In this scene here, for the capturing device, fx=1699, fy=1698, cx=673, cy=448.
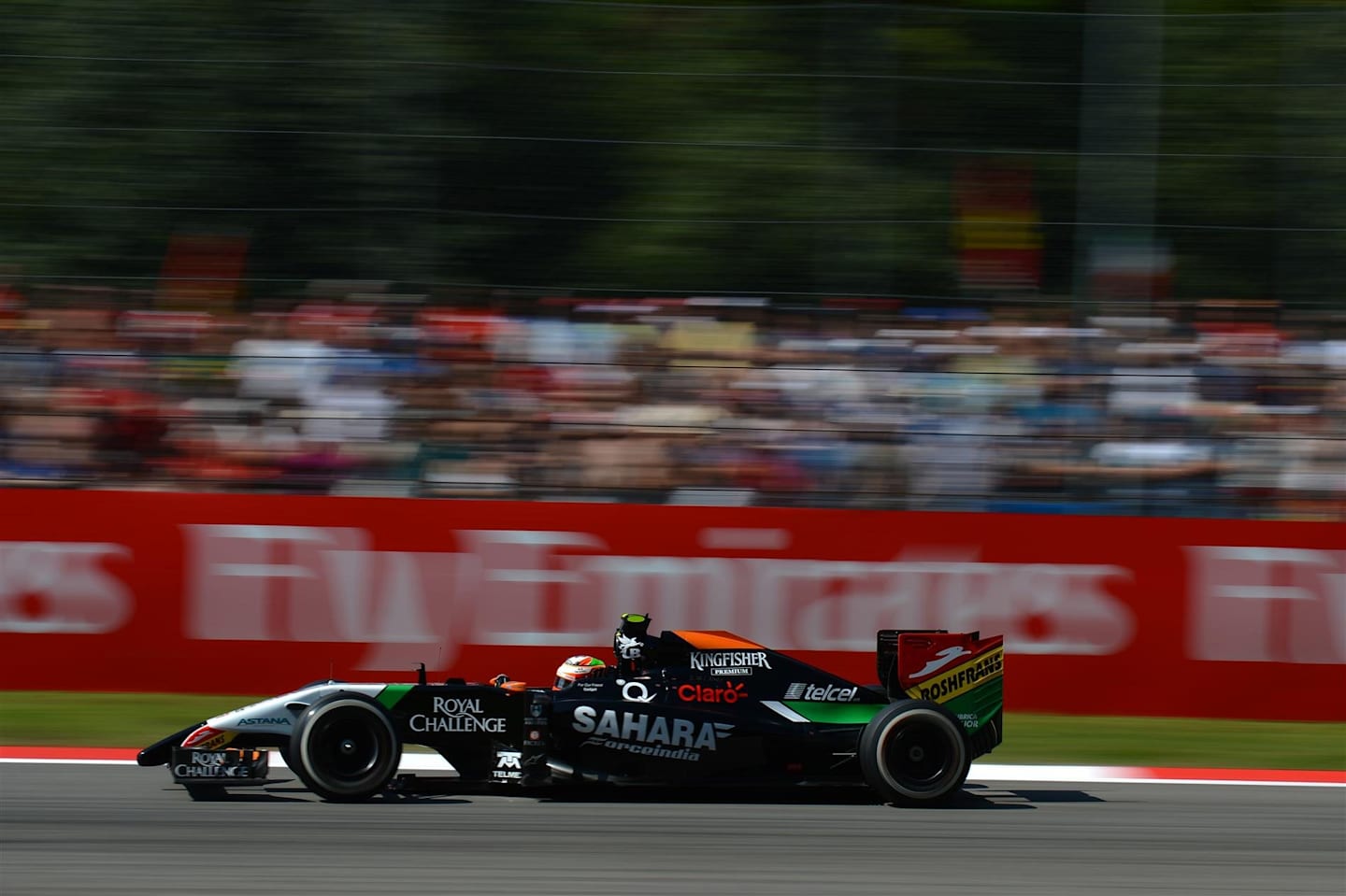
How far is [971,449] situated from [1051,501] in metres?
0.55

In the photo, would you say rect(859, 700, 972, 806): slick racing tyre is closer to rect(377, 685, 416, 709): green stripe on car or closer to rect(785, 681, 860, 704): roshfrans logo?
rect(785, 681, 860, 704): roshfrans logo

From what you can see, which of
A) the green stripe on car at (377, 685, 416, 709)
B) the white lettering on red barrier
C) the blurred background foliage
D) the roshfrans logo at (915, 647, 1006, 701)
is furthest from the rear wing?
the blurred background foliage

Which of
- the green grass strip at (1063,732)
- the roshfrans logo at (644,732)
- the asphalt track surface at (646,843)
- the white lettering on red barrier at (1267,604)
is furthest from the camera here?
the white lettering on red barrier at (1267,604)

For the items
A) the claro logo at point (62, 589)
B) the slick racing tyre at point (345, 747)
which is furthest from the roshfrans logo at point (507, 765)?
the claro logo at point (62, 589)

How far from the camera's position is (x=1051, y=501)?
9805mm

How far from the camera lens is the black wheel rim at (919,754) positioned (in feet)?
22.6

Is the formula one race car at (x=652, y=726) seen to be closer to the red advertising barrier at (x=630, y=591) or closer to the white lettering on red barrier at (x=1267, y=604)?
the red advertising barrier at (x=630, y=591)

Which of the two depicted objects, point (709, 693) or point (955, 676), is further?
point (955, 676)

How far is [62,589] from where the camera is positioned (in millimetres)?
9438

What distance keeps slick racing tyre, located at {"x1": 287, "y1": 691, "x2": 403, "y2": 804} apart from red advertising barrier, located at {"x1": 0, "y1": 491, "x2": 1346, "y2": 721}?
2883 millimetres

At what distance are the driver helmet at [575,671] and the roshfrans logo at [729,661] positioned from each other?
41 cm

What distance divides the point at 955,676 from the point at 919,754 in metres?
0.39

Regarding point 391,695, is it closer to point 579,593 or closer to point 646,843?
point 646,843

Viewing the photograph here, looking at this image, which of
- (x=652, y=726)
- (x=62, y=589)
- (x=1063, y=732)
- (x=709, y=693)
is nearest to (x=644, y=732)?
(x=652, y=726)
